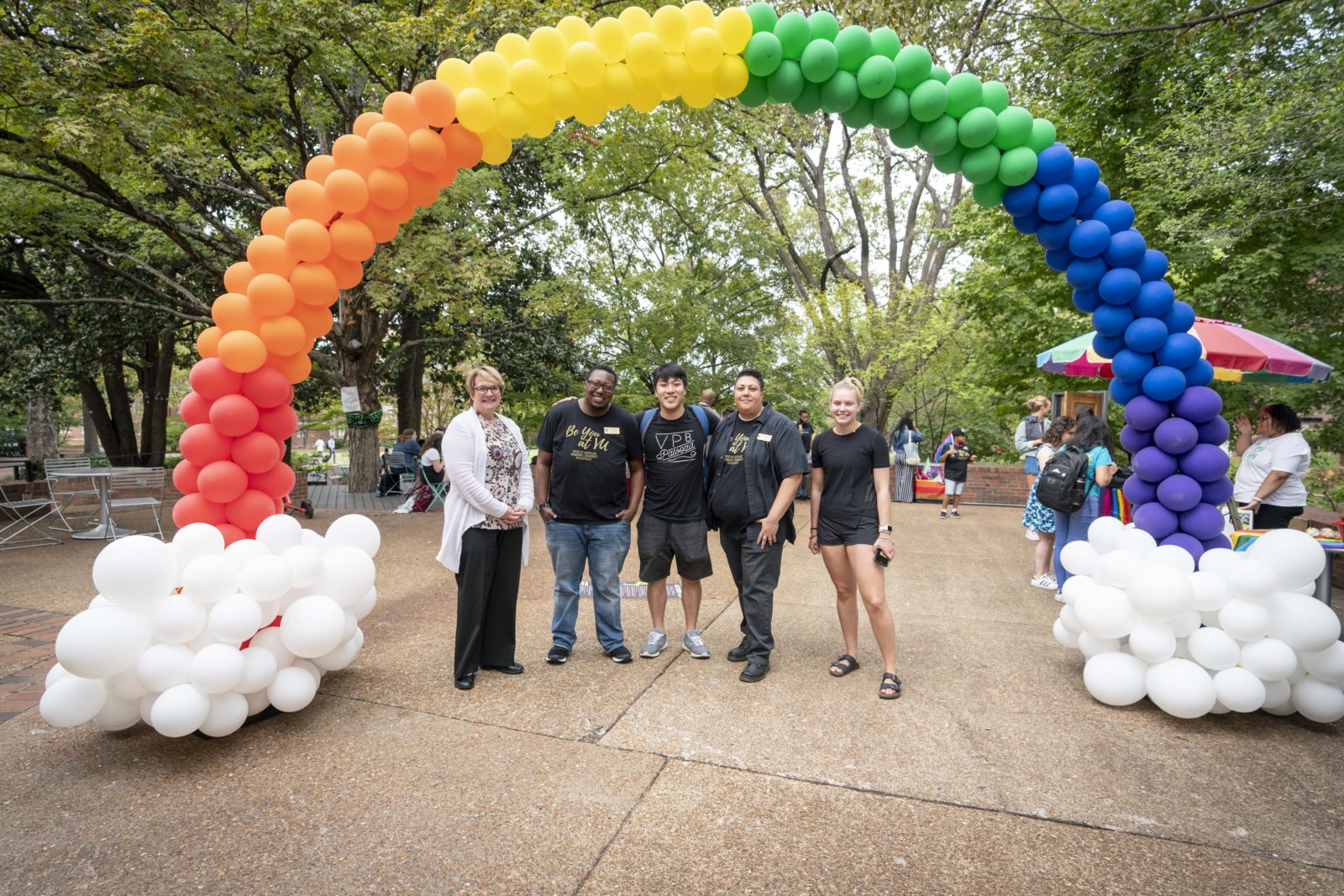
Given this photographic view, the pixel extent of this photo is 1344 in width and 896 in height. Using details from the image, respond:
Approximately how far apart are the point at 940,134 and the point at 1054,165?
0.68 metres

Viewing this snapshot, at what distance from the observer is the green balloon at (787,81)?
4039mm

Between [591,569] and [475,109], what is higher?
[475,109]

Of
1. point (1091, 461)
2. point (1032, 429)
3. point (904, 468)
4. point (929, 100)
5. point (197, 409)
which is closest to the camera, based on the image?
point (197, 409)

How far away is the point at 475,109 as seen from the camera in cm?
383

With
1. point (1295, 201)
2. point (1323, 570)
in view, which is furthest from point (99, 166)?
point (1295, 201)

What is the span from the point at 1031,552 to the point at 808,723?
621 cm

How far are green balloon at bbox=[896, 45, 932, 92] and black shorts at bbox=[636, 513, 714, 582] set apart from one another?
9.37 ft

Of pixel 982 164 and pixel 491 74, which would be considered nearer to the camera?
pixel 491 74

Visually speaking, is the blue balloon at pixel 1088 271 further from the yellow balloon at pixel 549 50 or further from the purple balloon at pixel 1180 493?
the yellow balloon at pixel 549 50

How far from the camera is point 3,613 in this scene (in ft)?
17.1

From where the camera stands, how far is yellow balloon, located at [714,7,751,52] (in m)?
3.87

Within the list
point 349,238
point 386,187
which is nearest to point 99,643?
point 349,238

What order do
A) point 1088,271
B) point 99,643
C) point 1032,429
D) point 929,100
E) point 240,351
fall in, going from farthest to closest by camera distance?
point 1032,429 < point 1088,271 < point 929,100 < point 240,351 < point 99,643

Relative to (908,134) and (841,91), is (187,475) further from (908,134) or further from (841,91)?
(908,134)
